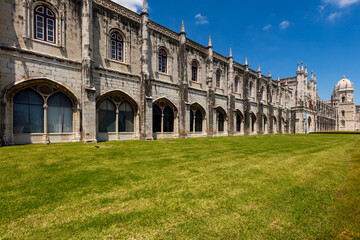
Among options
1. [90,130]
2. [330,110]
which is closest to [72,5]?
[90,130]

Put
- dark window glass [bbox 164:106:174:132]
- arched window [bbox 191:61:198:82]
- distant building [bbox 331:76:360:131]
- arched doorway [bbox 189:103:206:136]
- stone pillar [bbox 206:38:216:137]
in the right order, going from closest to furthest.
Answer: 1. dark window glass [bbox 164:106:174:132]
2. arched doorway [bbox 189:103:206:136]
3. arched window [bbox 191:61:198:82]
4. stone pillar [bbox 206:38:216:137]
5. distant building [bbox 331:76:360:131]

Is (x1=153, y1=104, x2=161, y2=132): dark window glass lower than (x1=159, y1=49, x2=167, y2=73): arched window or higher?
lower

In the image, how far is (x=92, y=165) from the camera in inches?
232

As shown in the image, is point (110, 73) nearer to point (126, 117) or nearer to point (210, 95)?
point (126, 117)

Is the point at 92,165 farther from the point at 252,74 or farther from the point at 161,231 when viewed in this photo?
the point at 252,74

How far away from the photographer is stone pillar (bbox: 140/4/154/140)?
15.6 meters

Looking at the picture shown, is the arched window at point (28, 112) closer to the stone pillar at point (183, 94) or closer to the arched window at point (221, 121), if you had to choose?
the stone pillar at point (183, 94)

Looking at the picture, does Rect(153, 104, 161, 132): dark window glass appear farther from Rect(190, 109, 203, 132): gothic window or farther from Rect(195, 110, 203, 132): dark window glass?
Rect(195, 110, 203, 132): dark window glass

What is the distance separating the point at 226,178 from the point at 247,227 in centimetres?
215

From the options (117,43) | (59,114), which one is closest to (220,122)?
(117,43)

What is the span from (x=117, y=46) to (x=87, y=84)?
4.73m

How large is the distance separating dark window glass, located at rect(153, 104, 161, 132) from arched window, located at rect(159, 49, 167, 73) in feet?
13.1

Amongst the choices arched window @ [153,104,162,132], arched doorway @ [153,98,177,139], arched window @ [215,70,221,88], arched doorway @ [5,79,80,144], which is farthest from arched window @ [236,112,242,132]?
arched doorway @ [5,79,80,144]

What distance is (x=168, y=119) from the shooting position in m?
18.6
